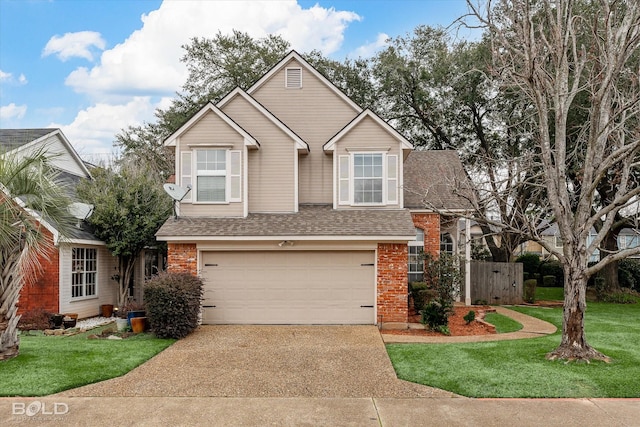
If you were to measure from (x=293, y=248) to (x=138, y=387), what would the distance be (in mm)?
6182

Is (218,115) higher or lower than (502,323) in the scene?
higher

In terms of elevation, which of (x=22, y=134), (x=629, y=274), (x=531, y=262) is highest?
(x=22, y=134)

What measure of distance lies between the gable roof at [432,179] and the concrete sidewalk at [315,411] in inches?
361

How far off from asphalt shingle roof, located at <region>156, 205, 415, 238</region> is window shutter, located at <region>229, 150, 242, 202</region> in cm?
69

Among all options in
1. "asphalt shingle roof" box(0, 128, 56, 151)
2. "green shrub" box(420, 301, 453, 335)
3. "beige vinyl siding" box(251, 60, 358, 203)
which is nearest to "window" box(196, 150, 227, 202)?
"beige vinyl siding" box(251, 60, 358, 203)

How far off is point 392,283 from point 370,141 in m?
4.35

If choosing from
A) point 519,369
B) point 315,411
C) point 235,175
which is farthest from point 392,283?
point 315,411

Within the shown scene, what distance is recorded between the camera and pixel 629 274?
897 inches

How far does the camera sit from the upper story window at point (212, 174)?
14133 millimetres

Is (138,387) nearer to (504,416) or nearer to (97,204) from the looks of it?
(504,416)

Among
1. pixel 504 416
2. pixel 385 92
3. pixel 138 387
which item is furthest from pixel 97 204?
pixel 385 92

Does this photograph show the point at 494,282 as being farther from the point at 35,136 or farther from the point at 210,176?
the point at 35,136

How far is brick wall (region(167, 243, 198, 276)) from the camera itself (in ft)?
43.3

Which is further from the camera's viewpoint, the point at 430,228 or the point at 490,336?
the point at 430,228
